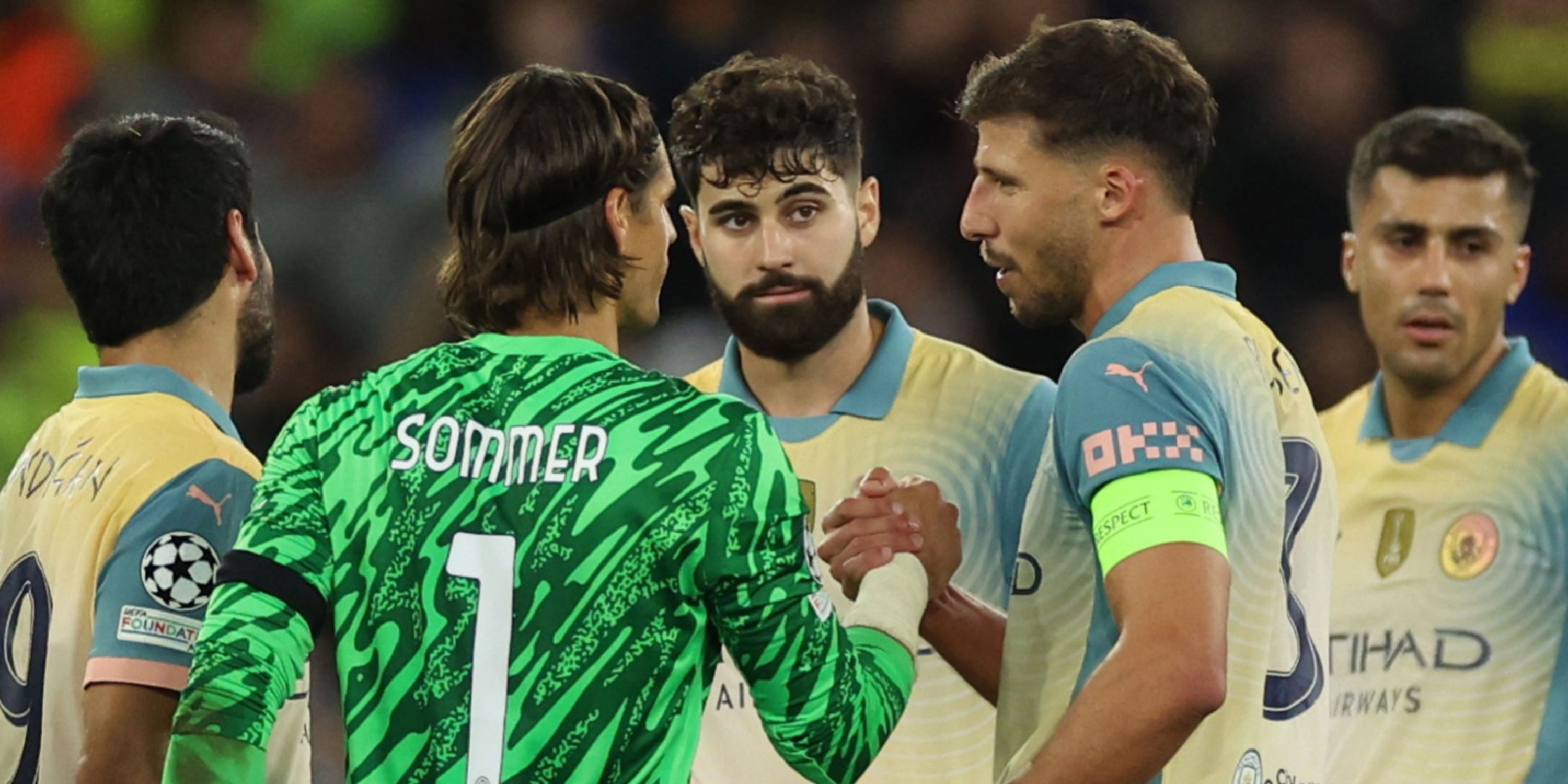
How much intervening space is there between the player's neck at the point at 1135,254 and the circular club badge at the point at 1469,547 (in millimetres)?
1950

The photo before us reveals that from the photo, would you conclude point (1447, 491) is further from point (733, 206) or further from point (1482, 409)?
point (733, 206)

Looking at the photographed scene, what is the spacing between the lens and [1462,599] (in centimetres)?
483

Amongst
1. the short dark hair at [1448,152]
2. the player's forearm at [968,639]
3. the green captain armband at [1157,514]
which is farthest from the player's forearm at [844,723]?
the short dark hair at [1448,152]

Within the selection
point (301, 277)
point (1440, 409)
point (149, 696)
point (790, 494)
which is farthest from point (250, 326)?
point (301, 277)

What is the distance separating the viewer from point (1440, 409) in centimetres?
512

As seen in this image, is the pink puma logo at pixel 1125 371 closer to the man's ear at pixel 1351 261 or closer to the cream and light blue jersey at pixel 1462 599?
the cream and light blue jersey at pixel 1462 599

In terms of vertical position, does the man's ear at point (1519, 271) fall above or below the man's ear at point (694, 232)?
above

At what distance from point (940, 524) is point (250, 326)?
1.43 metres

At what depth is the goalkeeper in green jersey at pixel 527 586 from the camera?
8.38 ft

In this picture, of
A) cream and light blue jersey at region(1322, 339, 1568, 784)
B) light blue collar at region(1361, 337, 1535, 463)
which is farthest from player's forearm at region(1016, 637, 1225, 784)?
light blue collar at region(1361, 337, 1535, 463)

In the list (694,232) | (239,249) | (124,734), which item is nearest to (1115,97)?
(694,232)

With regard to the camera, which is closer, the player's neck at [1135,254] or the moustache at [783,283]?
the player's neck at [1135,254]

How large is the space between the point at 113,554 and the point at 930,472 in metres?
1.56

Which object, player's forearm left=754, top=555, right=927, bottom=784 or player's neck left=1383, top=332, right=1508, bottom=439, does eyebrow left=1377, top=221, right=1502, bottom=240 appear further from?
player's forearm left=754, top=555, right=927, bottom=784
